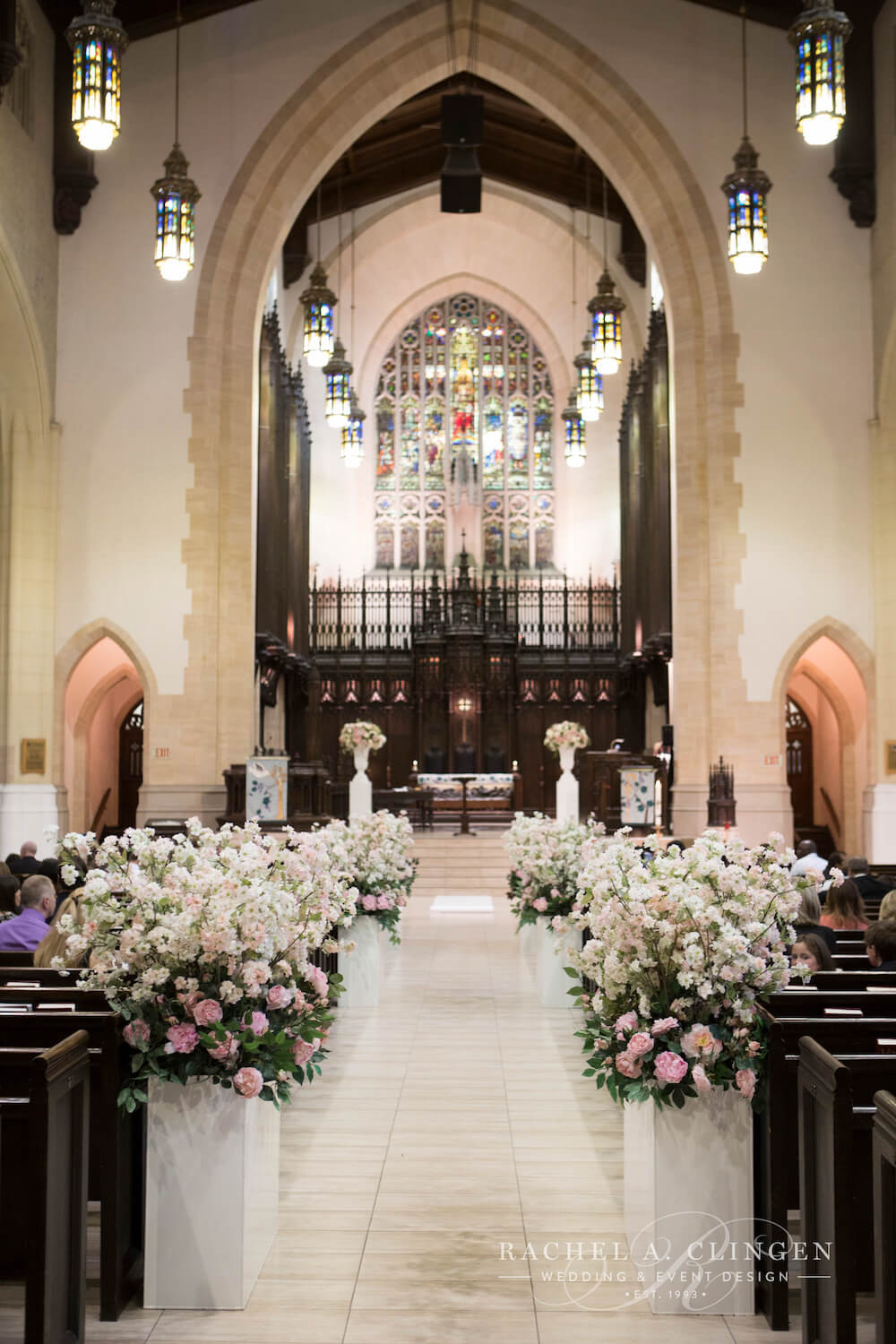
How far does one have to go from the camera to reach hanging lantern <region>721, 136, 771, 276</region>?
10.5 meters

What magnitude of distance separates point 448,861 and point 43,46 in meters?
10.7

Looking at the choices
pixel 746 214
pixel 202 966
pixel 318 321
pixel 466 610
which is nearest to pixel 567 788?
pixel 466 610

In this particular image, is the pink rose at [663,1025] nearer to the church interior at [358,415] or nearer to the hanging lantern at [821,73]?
the church interior at [358,415]

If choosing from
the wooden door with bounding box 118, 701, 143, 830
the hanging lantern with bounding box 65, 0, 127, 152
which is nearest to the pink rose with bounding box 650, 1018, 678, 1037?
the hanging lantern with bounding box 65, 0, 127, 152

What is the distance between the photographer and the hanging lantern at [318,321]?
14359 millimetres

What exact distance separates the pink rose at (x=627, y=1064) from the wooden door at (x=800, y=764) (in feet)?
56.9

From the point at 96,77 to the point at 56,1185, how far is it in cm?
755

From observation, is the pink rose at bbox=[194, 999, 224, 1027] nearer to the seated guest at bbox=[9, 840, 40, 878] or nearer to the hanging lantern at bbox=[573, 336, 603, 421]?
the seated guest at bbox=[9, 840, 40, 878]

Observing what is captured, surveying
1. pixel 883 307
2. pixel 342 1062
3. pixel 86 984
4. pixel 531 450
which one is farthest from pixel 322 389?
pixel 86 984

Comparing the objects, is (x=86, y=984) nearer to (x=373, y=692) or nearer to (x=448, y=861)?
(x=448, y=861)

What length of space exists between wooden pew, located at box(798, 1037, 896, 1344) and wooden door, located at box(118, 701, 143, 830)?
18091 mm

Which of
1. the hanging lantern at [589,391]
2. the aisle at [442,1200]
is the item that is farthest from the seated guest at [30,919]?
the hanging lantern at [589,391]

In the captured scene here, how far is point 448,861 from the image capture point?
16.5m

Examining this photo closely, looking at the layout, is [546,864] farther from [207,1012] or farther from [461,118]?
[461,118]
